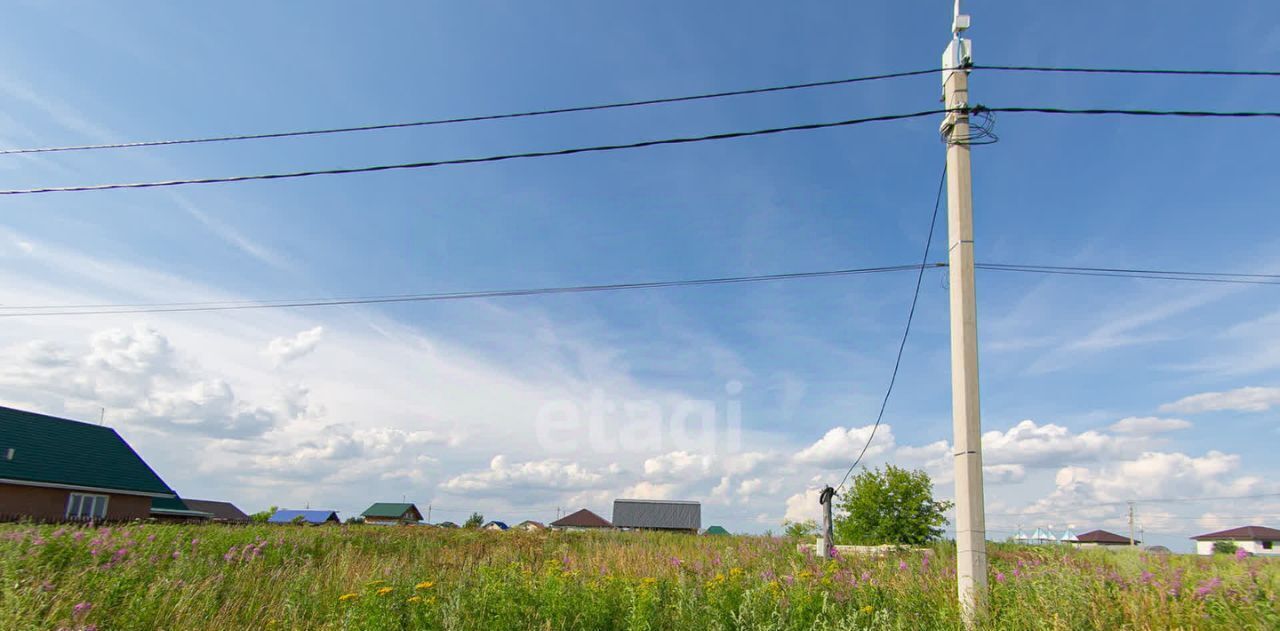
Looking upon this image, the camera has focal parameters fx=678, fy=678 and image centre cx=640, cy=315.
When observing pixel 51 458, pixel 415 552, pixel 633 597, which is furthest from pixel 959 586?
pixel 51 458

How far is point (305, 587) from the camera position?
8383 mm

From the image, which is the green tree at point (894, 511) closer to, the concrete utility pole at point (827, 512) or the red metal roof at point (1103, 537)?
the concrete utility pole at point (827, 512)

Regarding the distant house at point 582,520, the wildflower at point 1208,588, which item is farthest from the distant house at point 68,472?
the distant house at point 582,520

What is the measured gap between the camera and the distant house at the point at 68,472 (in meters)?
27.1

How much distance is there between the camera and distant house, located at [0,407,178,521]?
27.1 m

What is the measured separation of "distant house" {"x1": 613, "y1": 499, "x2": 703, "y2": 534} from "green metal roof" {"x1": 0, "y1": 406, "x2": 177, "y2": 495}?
38222 mm

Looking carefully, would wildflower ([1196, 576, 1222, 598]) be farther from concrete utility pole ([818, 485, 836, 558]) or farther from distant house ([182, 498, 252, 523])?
distant house ([182, 498, 252, 523])

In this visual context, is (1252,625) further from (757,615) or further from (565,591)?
(565,591)

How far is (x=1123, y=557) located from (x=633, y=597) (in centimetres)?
643

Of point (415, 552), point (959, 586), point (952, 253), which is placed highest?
point (952, 253)

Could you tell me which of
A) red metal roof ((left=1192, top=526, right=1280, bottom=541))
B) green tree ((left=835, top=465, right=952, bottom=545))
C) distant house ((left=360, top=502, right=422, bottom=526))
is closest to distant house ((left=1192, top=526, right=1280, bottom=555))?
red metal roof ((left=1192, top=526, right=1280, bottom=541))

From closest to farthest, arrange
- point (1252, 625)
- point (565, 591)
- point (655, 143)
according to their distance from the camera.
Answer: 1. point (1252, 625)
2. point (565, 591)
3. point (655, 143)

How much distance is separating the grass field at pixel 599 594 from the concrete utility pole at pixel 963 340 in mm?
402

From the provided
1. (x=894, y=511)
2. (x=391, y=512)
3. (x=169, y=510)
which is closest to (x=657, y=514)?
(x=391, y=512)
